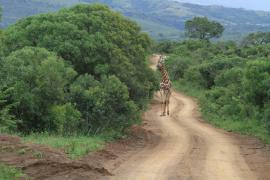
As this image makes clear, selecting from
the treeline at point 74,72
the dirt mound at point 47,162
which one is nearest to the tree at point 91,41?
the treeline at point 74,72

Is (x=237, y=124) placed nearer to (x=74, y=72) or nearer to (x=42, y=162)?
(x=74, y=72)

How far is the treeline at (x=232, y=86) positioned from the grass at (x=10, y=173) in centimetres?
1417

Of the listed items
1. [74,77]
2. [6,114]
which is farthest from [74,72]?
[6,114]

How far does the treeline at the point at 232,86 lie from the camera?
27094 millimetres

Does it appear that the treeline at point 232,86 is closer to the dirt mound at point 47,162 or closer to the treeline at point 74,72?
the treeline at point 74,72

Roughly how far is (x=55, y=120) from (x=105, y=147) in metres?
2.25

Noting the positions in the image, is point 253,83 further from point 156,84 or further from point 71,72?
point 71,72

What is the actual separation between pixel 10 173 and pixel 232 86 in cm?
2771

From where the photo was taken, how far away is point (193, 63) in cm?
6544

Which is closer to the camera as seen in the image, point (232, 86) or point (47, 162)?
point (47, 162)

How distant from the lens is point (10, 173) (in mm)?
12383

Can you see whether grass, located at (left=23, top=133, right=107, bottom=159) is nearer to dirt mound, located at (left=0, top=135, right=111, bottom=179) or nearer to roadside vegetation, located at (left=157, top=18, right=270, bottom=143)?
dirt mound, located at (left=0, top=135, right=111, bottom=179)

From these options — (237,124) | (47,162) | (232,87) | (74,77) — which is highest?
(74,77)

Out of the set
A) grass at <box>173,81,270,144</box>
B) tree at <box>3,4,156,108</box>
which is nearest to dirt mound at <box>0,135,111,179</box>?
tree at <box>3,4,156,108</box>
